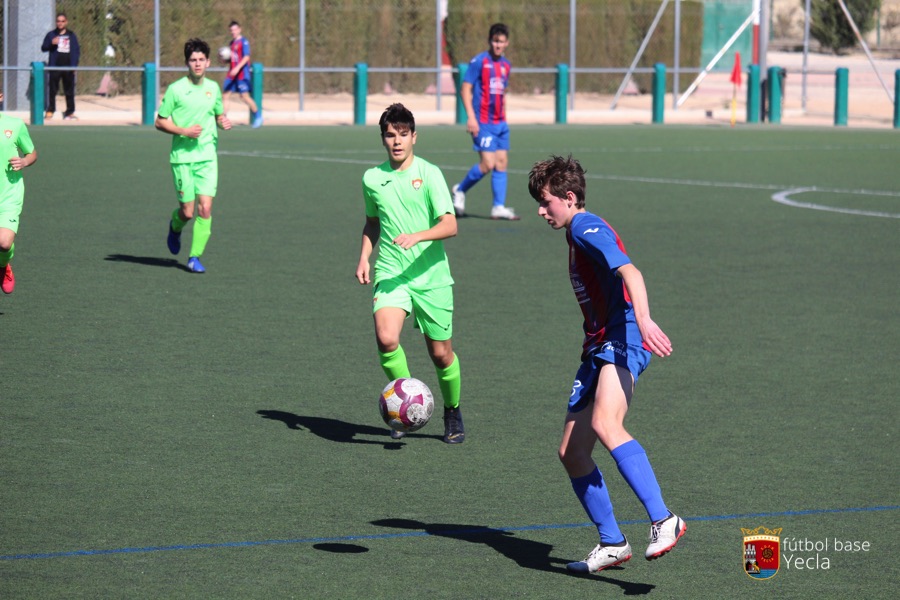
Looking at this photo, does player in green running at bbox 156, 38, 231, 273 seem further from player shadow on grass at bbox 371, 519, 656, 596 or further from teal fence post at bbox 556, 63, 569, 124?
teal fence post at bbox 556, 63, 569, 124

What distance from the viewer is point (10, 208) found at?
11484mm

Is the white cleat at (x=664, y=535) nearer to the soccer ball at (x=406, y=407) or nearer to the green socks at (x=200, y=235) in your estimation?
the soccer ball at (x=406, y=407)

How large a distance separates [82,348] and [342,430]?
2767 millimetres

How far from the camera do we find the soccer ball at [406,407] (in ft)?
24.9

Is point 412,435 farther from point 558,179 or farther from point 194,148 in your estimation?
point 194,148

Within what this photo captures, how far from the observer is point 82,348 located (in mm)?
10211

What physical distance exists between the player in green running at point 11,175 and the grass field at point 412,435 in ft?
1.97

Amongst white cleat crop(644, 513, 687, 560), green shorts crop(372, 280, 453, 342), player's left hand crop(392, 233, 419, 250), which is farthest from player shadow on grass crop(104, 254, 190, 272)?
white cleat crop(644, 513, 687, 560)

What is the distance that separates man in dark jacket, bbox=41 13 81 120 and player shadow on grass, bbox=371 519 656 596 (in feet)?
94.0

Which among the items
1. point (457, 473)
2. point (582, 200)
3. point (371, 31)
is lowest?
point (457, 473)

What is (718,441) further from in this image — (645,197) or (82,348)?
(645,197)

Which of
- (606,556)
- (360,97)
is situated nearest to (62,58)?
(360,97)

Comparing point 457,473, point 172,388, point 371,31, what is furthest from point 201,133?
point 371,31

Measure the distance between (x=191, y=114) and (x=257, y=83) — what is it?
73.4ft
